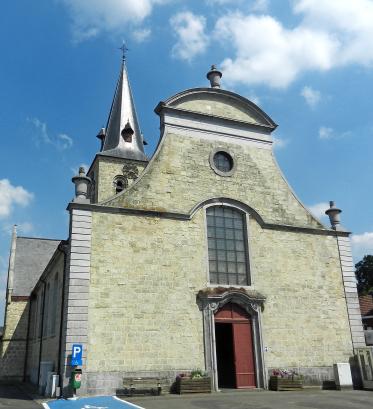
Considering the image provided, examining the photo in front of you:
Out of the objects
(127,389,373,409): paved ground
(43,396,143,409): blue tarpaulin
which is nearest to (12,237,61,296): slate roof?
(43,396,143,409): blue tarpaulin

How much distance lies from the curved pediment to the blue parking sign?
8.12 meters

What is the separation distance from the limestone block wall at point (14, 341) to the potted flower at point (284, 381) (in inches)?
591

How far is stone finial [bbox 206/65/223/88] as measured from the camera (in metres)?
16.5

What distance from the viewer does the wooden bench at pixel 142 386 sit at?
34.9 ft

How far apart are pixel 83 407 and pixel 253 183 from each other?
349 inches

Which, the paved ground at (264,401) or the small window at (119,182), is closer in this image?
the paved ground at (264,401)

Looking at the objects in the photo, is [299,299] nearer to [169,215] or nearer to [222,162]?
[169,215]

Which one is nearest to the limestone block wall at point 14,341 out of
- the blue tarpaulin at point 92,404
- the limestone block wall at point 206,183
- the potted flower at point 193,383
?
the blue tarpaulin at point 92,404

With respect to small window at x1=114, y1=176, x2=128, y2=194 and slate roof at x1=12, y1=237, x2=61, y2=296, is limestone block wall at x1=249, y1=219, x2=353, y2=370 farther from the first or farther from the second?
slate roof at x1=12, y1=237, x2=61, y2=296

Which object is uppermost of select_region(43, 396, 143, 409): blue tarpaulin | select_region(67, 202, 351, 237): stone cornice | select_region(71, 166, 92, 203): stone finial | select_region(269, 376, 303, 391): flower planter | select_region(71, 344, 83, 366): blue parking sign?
select_region(71, 166, 92, 203): stone finial

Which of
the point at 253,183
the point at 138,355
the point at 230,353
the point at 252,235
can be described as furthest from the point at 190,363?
the point at 253,183

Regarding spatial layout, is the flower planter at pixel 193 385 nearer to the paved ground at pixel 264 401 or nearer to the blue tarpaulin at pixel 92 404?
the paved ground at pixel 264 401

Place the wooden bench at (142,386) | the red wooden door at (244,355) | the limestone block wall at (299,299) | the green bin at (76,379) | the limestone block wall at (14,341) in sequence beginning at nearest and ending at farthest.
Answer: the green bin at (76,379)
the wooden bench at (142,386)
the red wooden door at (244,355)
the limestone block wall at (299,299)
the limestone block wall at (14,341)

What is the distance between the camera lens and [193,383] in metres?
11.1
